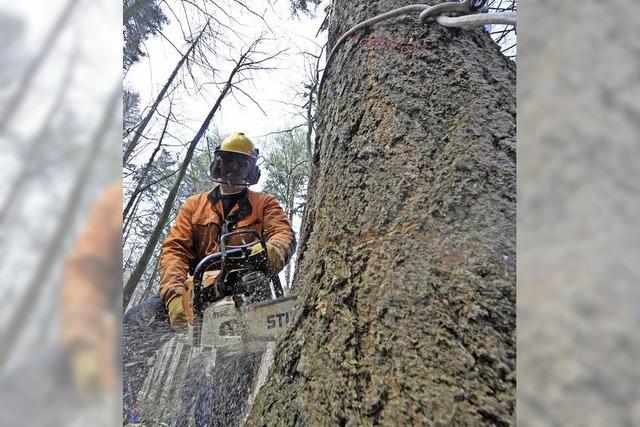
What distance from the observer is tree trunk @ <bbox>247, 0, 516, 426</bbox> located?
1.22 ft

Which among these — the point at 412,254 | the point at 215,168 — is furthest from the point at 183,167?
the point at 412,254

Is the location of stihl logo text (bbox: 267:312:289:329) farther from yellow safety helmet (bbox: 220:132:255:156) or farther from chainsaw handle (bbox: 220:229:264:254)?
yellow safety helmet (bbox: 220:132:255:156)

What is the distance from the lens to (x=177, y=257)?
2.06 meters

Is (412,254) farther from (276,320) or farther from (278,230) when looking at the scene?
(278,230)

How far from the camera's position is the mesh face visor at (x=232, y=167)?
2.32 metres

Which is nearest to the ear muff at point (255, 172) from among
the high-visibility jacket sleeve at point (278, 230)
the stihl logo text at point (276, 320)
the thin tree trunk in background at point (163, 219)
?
the high-visibility jacket sleeve at point (278, 230)
